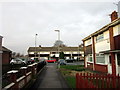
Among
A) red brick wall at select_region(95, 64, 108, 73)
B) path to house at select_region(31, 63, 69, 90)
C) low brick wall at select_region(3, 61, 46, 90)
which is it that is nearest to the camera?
low brick wall at select_region(3, 61, 46, 90)

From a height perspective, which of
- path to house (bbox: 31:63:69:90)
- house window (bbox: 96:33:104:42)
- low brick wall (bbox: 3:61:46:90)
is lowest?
path to house (bbox: 31:63:69:90)

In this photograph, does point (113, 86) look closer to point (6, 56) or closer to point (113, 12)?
point (113, 12)

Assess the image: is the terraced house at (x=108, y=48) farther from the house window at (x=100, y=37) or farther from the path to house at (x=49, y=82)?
the path to house at (x=49, y=82)

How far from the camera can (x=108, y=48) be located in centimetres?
1434

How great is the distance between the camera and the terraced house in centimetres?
1252

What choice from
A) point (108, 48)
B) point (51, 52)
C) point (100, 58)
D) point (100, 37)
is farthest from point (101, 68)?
point (51, 52)

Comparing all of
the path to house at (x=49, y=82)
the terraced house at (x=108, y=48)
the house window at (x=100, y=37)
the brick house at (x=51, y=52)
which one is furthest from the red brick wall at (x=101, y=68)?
the brick house at (x=51, y=52)

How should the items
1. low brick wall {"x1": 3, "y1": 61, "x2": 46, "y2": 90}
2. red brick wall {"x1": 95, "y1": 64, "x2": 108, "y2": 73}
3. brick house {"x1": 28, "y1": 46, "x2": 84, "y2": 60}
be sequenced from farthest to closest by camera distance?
brick house {"x1": 28, "y1": 46, "x2": 84, "y2": 60}
red brick wall {"x1": 95, "y1": 64, "x2": 108, "y2": 73}
low brick wall {"x1": 3, "y1": 61, "x2": 46, "y2": 90}

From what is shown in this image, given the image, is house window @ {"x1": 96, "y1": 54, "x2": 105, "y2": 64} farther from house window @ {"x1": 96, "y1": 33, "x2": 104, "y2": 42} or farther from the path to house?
the path to house

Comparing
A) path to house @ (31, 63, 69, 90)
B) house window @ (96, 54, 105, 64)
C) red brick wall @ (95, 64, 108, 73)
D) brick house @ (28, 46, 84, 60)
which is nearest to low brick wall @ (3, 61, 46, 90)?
path to house @ (31, 63, 69, 90)

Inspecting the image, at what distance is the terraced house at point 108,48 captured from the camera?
12.5m

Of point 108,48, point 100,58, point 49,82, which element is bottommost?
point 49,82

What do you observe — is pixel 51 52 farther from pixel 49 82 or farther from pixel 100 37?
pixel 49 82

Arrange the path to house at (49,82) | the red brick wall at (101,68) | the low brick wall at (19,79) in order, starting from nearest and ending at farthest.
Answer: the low brick wall at (19,79), the path to house at (49,82), the red brick wall at (101,68)
